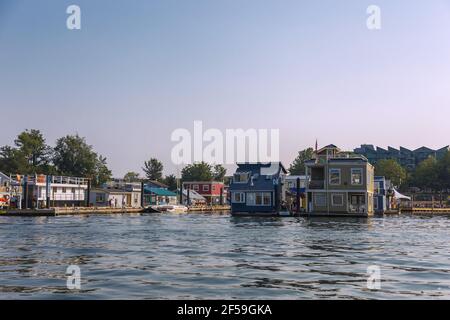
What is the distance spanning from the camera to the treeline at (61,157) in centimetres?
11412

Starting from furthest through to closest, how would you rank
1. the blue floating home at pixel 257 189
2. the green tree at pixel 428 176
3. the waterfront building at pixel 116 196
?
1. the green tree at pixel 428 176
2. the waterfront building at pixel 116 196
3. the blue floating home at pixel 257 189

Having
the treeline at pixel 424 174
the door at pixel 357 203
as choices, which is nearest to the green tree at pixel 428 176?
the treeline at pixel 424 174

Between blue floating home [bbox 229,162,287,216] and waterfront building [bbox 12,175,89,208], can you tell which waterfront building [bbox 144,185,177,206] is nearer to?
waterfront building [bbox 12,175,89,208]

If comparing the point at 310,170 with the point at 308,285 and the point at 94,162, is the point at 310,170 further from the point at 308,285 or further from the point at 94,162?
the point at 94,162

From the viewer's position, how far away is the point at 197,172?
150m

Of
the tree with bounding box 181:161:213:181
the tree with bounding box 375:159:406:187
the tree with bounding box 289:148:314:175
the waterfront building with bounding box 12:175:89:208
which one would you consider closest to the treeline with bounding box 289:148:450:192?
the tree with bounding box 375:159:406:187

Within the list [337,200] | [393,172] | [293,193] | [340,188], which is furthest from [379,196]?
[393,172]

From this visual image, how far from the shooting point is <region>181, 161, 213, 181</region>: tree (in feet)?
489

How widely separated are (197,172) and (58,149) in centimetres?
4042

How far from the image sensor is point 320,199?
67.1 m

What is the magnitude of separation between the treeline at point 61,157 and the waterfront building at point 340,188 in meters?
64.2

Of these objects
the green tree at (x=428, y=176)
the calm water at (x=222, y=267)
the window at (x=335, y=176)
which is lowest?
the calm water at (x=222, y=267)

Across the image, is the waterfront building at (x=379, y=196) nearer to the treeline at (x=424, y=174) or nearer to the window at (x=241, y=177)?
the window at (x=241, y=177)
